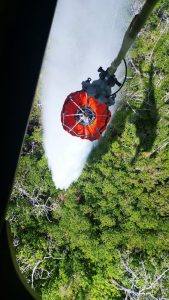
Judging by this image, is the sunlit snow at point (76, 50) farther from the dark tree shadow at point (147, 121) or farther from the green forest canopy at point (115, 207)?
the dark tree shadow at point (147, 121)

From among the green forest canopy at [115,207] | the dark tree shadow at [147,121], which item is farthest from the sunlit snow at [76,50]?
the dark tree shadow at [147,121]

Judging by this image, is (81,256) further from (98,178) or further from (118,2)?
(118,2)

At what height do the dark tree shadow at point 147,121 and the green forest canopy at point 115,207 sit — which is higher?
the dark tree shadow at point 147,121

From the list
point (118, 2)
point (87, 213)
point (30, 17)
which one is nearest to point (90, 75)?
point (118, 2)

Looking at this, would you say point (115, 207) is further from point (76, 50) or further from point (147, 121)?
point (76, 50)

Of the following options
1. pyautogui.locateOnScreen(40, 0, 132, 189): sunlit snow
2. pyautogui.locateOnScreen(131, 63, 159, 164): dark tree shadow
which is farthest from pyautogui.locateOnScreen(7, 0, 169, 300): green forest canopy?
pyautogui.locateOnScreen(40, 0, 132, 189): sunlit snow

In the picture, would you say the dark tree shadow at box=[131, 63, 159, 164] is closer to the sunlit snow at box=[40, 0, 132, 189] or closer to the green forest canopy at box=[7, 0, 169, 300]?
the green forest canopy at box=[7, 0, 169, 300]
